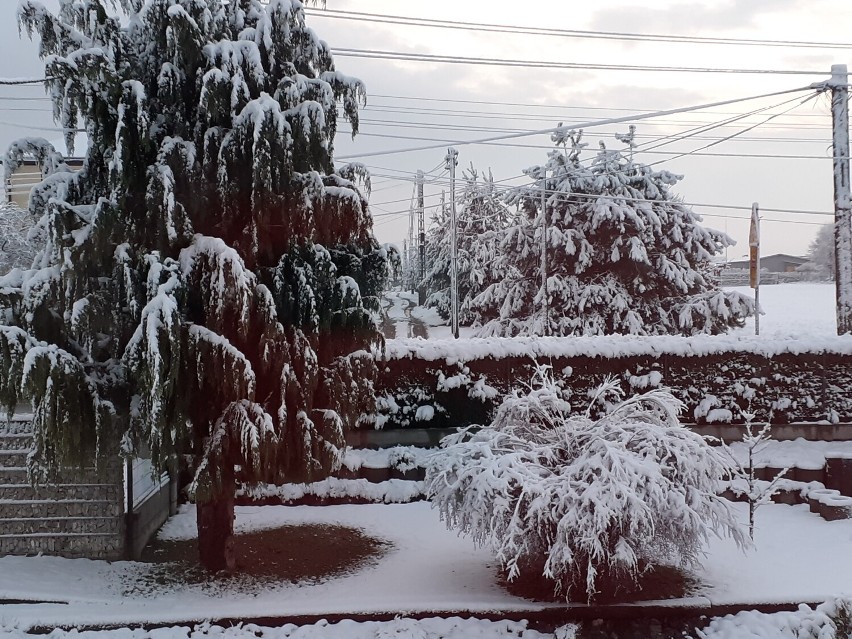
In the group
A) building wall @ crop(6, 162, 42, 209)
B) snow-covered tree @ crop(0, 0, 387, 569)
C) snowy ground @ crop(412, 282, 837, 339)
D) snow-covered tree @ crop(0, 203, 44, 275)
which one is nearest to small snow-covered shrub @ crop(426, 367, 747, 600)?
snow-covered tree @ crop(0, 0, 387, 569)

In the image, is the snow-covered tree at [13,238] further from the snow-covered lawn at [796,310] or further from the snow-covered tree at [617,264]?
the snow-covered lawn at [796,310]

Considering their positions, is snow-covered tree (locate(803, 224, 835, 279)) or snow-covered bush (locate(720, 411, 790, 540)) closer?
snow-covered bush (locate(720, 411, 790, 540))

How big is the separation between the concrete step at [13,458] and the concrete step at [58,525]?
481 mm

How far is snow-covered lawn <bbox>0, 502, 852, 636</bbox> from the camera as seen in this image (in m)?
5.25

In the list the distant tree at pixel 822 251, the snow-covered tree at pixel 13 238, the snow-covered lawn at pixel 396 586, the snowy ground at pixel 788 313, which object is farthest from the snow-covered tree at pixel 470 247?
the distant tree at pixel 822 251

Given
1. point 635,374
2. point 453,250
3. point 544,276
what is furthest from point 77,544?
point 453,250

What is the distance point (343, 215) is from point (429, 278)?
2875cm

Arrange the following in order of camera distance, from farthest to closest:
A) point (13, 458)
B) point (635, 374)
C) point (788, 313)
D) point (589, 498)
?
point (788, 313) < point (635, 374) < point (13, 458) < point (589, 498)

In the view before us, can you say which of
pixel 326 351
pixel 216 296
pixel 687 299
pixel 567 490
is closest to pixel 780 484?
pixel 567 490

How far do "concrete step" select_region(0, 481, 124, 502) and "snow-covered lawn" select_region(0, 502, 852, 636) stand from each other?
533 mm

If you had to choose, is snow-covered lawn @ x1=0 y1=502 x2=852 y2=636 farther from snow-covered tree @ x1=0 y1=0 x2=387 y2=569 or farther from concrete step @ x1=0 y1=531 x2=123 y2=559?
snow-covered tree @ x1=0 y1=0 x2=387 y2=569

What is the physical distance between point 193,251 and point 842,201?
11.0 m

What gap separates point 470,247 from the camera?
31.7 metres

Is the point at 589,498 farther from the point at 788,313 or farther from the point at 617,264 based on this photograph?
the point at 788,313
